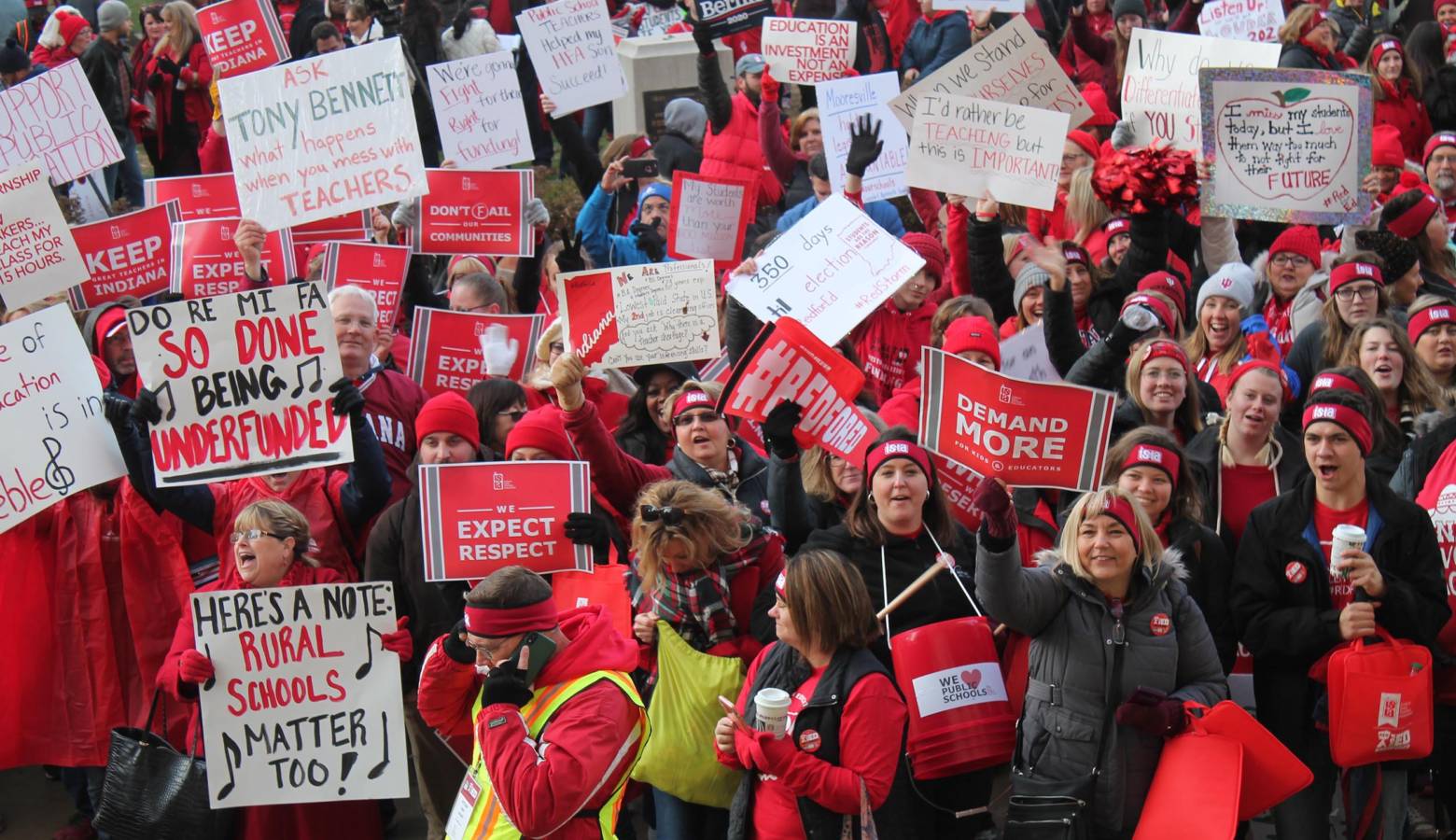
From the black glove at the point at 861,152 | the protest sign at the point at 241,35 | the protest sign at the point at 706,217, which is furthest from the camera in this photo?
the protest sign at the point at 241,35

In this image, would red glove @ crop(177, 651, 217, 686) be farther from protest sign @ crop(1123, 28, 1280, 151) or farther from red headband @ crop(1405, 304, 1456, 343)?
protest sign @ crop(1123, 28, 1280, 151)

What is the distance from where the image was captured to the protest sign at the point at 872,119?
34.3 feet

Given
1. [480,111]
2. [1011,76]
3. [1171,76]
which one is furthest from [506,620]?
[1171,76]

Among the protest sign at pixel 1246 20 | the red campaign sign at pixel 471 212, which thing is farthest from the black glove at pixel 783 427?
the protest sign at pixel 1246 20

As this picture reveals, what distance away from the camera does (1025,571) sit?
17.9 feet

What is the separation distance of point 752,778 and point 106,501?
11.2 ft

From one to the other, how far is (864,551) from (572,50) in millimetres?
6712

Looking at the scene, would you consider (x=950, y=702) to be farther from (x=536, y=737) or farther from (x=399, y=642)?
(x=399, y=642)

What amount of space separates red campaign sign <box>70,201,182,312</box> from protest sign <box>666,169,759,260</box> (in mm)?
2858

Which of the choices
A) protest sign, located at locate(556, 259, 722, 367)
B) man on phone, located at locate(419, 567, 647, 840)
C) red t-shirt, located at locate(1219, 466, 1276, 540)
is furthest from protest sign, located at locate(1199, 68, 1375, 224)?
man on phone, located at locate(419, 567, 647, 840)

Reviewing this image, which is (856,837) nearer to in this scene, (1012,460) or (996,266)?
(1012,460)

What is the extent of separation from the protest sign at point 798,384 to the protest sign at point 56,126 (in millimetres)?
5559

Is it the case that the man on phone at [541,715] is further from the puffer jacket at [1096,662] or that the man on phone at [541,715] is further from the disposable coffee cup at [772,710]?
the puffer jacket at [1096,662]

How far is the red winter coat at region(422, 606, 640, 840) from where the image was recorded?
4.79 metres
